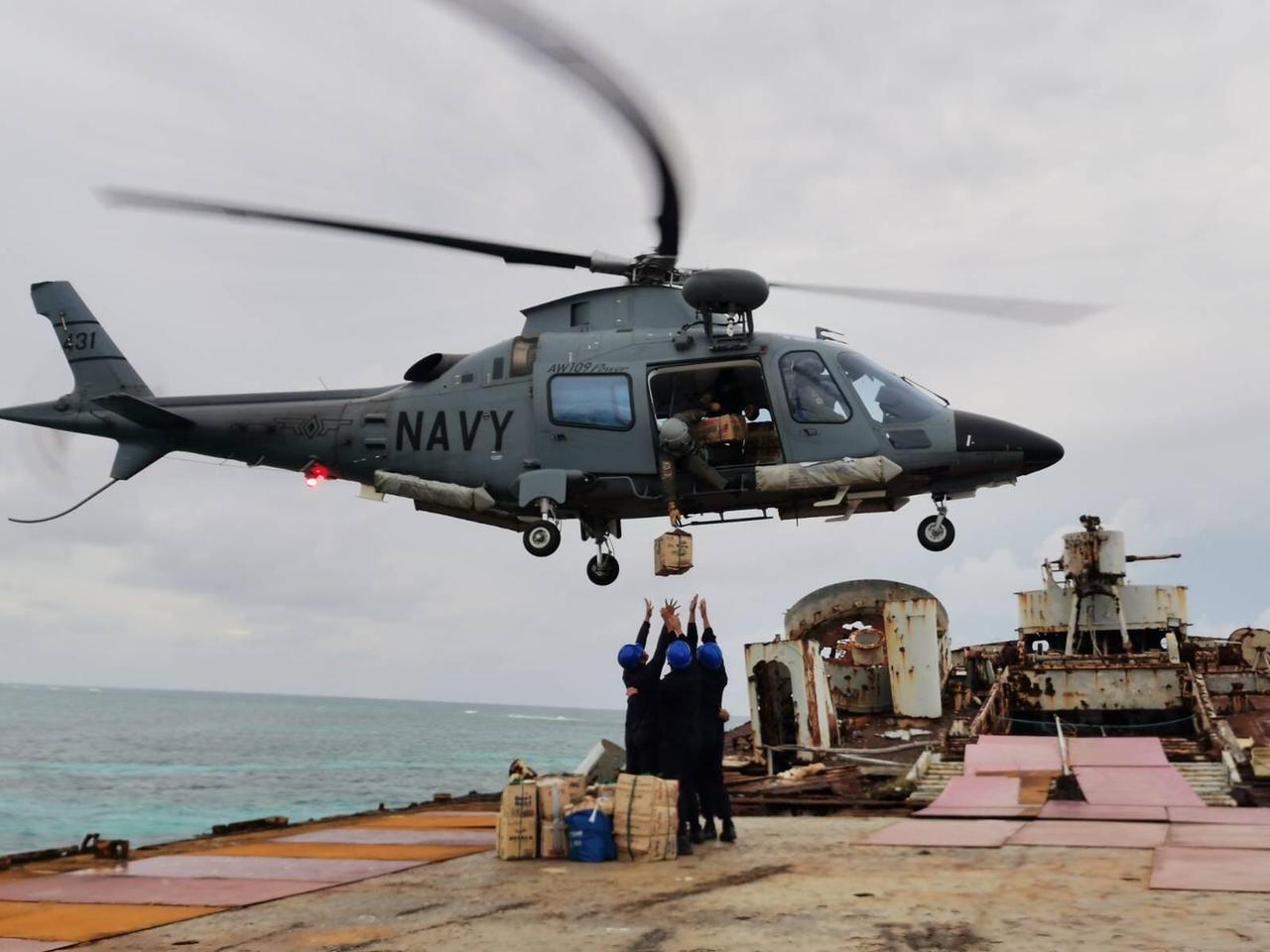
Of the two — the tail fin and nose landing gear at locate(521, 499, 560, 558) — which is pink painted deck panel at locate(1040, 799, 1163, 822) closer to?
nose landing gear at locate(521, 499, 560, 558)

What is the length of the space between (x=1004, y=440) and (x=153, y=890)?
1068 cm

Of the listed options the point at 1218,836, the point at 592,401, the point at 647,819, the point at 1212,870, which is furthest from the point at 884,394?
the point at 1212,870

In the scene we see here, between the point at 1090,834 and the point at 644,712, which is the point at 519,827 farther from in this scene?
the point at 1090,834

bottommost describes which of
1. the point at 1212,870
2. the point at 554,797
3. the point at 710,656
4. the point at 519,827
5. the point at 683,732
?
the point at 1212,870

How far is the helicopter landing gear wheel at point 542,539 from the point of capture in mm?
15258

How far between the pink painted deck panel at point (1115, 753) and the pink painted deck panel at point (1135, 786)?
332mm

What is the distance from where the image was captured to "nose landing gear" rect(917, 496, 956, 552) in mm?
14844

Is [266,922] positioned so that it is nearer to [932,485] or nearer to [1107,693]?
[932,485]

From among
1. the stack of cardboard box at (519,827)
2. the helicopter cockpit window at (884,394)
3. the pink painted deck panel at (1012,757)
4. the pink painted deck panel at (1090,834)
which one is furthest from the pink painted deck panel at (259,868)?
the helicopter cockpit window at (884,394)

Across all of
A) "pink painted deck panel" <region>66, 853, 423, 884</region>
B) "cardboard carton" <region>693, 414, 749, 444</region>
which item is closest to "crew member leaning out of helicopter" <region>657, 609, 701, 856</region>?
"pink painted deck panel" <region>66, 853, 423, 884</region>

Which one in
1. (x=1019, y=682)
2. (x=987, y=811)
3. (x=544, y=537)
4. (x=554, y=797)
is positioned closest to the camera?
(x=554, y=797)

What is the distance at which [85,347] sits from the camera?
755 inches

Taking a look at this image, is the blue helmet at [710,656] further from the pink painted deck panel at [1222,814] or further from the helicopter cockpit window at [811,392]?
the helicopter cockpit window at [811,392]

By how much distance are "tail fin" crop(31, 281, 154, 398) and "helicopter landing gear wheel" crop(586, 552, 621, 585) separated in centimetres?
815
